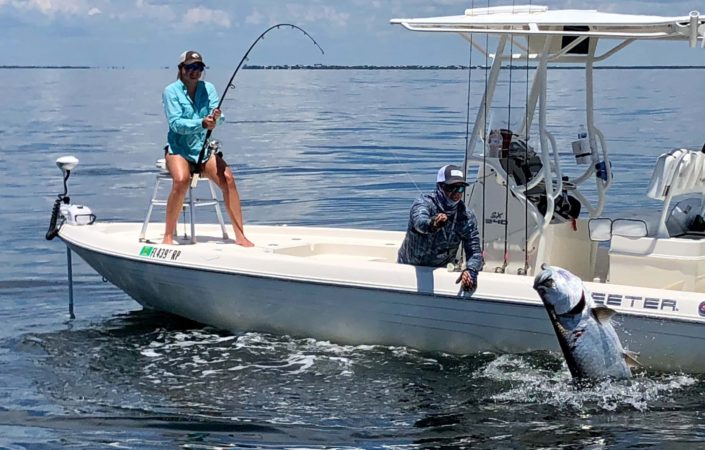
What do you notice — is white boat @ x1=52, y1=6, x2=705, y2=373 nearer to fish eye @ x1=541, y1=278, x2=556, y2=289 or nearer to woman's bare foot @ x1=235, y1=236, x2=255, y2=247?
woman's bare foot @ x1=235, y1=236, x2=255, y2=247

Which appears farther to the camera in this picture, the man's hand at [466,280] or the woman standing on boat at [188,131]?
the woman standing on boat at [188,131]

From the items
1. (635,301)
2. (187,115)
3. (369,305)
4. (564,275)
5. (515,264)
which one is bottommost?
(369,305)

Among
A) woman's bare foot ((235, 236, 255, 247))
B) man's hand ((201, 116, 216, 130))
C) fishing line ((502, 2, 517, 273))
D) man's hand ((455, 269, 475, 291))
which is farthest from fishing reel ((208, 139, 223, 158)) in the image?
man's hand ((455, 269, 475, 291))

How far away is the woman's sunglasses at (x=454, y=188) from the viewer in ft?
26.4

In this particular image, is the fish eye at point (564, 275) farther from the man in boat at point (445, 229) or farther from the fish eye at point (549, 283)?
the man in boat at point (445, 229)

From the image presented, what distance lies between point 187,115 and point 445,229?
2462 millimetres

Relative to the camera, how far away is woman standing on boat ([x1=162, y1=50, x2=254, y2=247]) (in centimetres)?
927

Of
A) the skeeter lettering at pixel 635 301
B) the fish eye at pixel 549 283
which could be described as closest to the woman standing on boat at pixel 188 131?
the fish eye at pixel 549 283

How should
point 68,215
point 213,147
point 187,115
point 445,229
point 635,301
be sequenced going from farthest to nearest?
point 68,215
point 213,147
point 187,115
point 445,229
point 635,301

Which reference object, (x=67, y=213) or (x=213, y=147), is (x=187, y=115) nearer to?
(x=213, y=147)

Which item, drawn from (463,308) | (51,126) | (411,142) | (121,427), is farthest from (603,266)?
(51,126)

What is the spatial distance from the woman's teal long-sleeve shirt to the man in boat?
1.93m

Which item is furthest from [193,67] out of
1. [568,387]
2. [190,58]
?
[568,387]

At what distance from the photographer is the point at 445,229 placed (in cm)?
829
